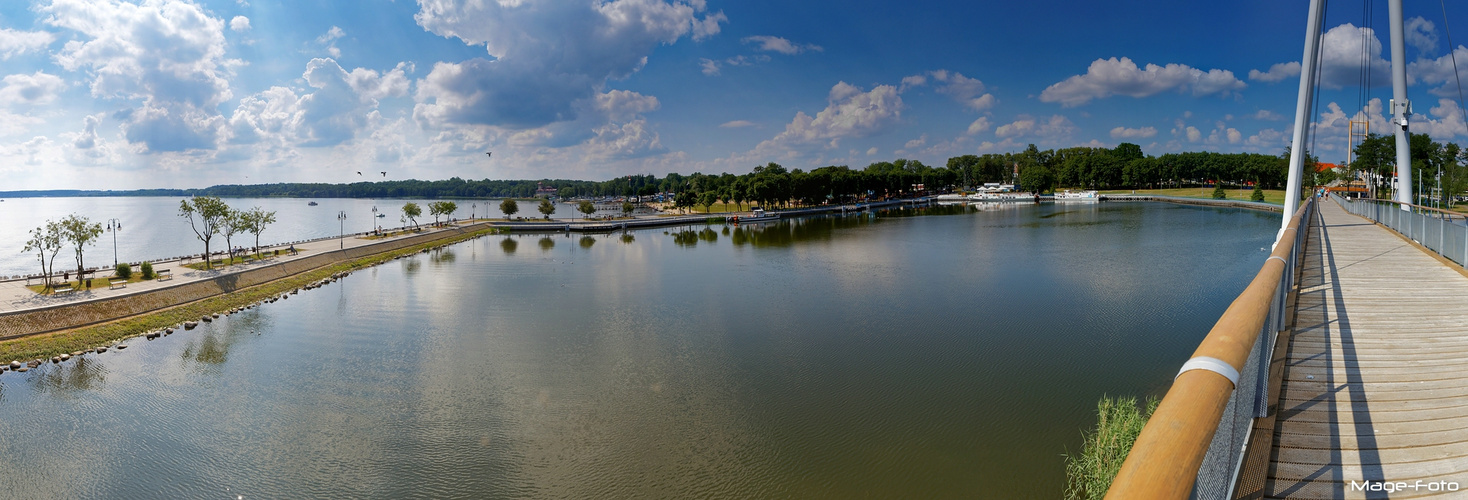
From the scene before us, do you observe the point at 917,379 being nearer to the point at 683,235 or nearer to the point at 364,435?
the point at 364,435

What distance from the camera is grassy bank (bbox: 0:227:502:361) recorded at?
792 inches

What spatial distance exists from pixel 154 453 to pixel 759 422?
12358mm

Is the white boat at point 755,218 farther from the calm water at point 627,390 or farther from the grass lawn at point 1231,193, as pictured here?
the grass lawn at point 1231,193

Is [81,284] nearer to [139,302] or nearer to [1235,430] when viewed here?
[139,302]

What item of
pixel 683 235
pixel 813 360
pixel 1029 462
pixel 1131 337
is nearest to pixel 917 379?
pixel 813 360

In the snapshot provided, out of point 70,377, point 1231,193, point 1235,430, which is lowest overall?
point 70,377

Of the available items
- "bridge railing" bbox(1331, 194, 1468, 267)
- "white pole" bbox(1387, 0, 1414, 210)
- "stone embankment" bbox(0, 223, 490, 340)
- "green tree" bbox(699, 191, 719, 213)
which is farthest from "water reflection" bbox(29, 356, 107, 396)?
"green tree" bbox(699, 191, 719, 213)

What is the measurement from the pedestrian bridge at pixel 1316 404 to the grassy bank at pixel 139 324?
28771 mm

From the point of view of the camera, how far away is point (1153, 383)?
15.0 metres

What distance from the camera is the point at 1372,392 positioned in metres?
4.41

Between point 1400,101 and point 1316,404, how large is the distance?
91.3ft

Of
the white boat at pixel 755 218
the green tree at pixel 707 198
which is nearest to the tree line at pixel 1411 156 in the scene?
the white boat at pixel 755 218

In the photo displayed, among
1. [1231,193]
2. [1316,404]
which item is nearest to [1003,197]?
[1231,193]

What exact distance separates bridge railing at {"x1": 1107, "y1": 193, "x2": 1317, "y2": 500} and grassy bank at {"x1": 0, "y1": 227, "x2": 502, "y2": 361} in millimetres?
28697
